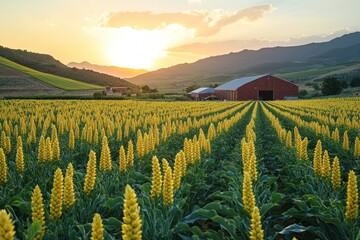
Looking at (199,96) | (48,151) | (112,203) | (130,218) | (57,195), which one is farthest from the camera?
(199,96)

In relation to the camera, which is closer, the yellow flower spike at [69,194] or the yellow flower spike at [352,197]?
the yellow flower spike at [352,197]

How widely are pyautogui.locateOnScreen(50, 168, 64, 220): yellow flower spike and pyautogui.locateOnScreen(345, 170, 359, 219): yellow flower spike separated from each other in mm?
3501

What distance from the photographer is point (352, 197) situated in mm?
4328

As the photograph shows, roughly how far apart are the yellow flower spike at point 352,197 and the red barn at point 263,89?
8062 cm

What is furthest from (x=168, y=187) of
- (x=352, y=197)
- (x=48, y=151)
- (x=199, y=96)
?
(x=199, y=96)

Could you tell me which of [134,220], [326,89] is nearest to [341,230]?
[134,220]

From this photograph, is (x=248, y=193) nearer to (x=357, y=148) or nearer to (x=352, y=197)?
(x=352, y=197)

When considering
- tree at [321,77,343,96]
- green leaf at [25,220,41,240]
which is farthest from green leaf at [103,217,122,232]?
tree at [321,77,343,96]

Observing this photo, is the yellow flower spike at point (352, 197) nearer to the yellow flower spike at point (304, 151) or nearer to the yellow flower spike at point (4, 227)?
the yellow flower spike at point (304, 151)

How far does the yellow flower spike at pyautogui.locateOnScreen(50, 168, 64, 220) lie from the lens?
155 inches

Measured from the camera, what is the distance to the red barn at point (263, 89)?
8488cm

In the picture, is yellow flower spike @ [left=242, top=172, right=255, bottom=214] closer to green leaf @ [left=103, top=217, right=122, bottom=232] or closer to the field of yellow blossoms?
the field of yellow blossoms

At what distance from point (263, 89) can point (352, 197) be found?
85538 mm

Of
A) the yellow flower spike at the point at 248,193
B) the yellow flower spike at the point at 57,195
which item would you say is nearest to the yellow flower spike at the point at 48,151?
Answer: the yellow flower spike at the point at 57,195
